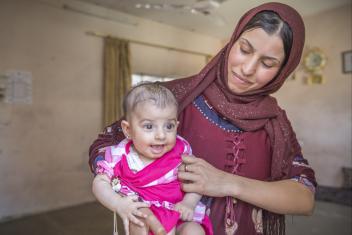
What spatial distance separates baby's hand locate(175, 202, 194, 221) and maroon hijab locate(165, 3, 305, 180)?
28 centimetres

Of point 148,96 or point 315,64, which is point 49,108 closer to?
point 148,96

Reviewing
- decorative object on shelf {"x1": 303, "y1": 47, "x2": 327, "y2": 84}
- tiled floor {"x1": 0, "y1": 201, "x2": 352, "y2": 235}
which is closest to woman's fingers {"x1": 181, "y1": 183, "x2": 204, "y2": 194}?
tiled floor {"x1": 0, "y1": 201, "x2": 352, "y2": 235}

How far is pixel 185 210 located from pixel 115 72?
10.1 feet

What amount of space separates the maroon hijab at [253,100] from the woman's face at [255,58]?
0.04 metres

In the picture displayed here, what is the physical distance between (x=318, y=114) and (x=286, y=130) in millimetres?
2753

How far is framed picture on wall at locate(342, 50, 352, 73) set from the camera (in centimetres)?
342

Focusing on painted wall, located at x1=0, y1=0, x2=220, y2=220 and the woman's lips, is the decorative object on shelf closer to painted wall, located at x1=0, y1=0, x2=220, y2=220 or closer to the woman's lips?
painted wall, located at x1=0, y1=0, x2=220, y2=220

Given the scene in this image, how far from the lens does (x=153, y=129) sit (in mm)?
692

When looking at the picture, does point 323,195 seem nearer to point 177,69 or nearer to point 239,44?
point 177,69

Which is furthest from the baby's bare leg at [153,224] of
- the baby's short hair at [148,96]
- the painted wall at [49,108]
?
the painted wall at [49,108]

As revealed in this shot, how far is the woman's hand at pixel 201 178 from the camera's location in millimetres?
667

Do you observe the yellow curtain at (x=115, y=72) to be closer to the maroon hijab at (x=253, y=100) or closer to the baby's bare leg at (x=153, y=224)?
the maroon hijab at (x=253, y=100)

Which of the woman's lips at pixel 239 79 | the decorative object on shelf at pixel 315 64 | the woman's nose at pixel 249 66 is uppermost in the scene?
the decorative object on shelf at pixel 315 64

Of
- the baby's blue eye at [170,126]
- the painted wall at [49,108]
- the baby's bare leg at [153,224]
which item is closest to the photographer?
the baby's bare leg at [153,224]
